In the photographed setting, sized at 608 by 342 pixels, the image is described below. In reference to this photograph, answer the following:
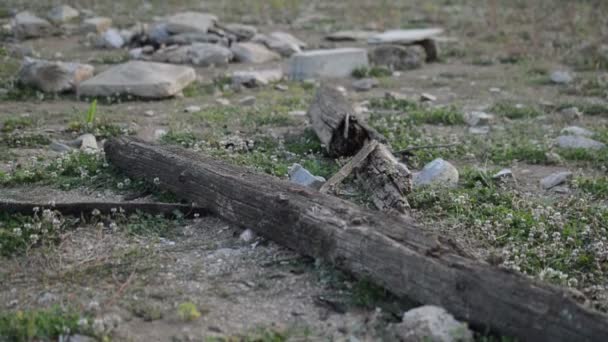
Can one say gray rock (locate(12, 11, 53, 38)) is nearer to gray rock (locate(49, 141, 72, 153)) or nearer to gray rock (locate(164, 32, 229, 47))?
gray rock (locate(164, 32, 229, 47))

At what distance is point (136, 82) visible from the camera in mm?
8594

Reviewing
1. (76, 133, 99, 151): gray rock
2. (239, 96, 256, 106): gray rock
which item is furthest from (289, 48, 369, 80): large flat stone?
(76, 133, 99, 151): gray rock

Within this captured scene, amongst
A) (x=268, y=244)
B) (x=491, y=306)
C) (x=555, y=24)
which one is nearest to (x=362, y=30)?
(x=555, y=24)

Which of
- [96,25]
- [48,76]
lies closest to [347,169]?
[48,76]

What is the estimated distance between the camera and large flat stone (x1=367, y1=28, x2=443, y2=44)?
11219mm

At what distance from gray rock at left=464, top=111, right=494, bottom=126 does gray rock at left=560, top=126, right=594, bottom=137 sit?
0.73m

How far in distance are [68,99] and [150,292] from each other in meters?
4.96

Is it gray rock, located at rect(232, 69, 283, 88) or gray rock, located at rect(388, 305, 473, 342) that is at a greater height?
gray rock, located at rect(388, 305, 473, 342)

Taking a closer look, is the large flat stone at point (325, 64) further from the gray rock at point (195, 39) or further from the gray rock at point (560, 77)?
the gray rock at point (560, 77)

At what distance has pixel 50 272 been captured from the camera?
4262 millimetres

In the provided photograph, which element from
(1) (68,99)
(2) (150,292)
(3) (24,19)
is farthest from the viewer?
(3) (24,19)

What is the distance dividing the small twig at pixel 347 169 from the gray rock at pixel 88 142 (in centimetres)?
218

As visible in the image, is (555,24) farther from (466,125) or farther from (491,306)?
(491,306)

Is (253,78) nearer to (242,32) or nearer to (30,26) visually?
(242,32)
